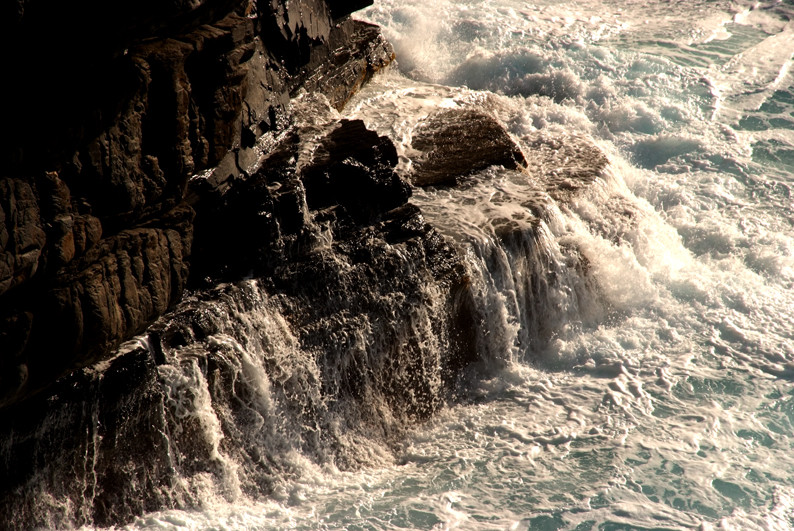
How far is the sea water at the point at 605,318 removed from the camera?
5.85m

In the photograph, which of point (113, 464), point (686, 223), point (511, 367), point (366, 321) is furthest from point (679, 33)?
point (113, 464)

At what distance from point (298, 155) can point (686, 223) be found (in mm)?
4891

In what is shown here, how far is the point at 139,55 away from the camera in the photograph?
16.0 feet

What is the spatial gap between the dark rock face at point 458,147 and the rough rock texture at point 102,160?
7.42 feet

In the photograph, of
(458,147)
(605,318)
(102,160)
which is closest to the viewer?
(102,160)

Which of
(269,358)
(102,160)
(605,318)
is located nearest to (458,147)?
(605,318)

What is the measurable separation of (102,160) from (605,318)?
507cm

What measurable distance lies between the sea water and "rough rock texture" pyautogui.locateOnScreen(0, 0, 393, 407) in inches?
58.9

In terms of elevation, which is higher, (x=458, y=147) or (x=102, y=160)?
(x=458, y=147)

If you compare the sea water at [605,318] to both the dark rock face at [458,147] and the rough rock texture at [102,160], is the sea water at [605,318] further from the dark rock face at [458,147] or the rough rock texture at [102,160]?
the rough rock texture at [102,160]

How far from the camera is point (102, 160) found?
4.71 m

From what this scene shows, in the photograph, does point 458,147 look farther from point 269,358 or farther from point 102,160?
point 102,160

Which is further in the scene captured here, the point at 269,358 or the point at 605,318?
the point at 605,318

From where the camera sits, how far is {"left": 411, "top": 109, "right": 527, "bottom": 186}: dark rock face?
798cm
